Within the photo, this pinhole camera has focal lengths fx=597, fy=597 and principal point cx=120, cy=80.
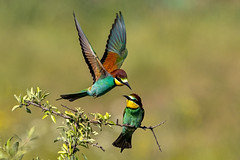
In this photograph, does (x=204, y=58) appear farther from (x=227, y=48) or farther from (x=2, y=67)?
(x=2, y=67)

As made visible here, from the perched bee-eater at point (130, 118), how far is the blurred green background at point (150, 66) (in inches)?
41.5

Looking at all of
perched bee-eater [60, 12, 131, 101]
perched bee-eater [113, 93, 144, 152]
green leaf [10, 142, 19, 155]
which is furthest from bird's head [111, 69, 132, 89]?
green leaf [10, 142, 19, 155]

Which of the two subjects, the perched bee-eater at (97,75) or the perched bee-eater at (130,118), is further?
the perched bee-eater at (130,118)

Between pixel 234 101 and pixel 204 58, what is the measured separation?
1.46 metres

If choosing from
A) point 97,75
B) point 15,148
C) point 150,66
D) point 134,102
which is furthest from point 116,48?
point 150,66

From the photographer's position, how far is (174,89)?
667cm

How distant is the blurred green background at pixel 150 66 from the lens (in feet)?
16.7

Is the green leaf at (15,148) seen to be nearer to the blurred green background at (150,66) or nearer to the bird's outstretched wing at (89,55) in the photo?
the bird's outstretched wing at (89,55)

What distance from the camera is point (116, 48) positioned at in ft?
10.0

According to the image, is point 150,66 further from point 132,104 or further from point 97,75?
point 97,75

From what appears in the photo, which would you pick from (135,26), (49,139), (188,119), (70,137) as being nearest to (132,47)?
(135,26)

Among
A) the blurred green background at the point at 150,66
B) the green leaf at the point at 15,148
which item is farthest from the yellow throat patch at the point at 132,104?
the green leaf at the point at 15,148

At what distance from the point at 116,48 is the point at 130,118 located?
368 mm

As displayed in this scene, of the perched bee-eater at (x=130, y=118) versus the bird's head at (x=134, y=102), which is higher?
the bird's head at (x=134, y=102)
